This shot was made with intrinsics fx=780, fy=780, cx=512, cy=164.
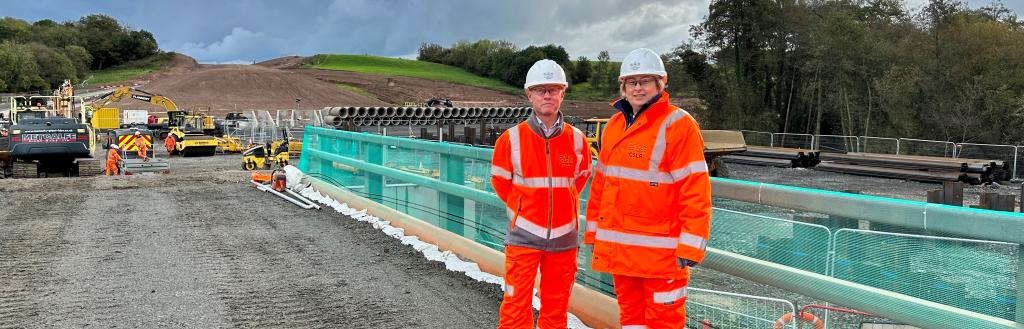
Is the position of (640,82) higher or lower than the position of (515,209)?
higher

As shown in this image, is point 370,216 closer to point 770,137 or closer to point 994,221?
point 994,221

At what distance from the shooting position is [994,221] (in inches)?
123

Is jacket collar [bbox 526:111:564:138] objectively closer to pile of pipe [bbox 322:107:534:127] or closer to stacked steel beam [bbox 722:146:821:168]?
pile of pipe [bbox 322:107:534:127]

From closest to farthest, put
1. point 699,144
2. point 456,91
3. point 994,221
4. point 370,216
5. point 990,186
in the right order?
1. point 994,221
2. point 699,144
3. point 370,216
4. point 990,186
5. point 456,91

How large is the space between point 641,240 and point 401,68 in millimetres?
118493

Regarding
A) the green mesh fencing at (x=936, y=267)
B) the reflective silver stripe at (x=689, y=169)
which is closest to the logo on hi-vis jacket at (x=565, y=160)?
the reflective silver stripe at (x=689, y=169)

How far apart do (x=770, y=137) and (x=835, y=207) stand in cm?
3272

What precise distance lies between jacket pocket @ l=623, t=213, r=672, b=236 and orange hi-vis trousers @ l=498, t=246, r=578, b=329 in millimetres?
866

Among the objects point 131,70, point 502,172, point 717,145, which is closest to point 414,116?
point 717,145

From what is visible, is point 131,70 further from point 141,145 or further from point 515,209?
point 515,209

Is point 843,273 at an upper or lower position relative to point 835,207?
lower

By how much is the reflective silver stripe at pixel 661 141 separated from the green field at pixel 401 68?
93156 mm

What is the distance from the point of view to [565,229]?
458 centimetres

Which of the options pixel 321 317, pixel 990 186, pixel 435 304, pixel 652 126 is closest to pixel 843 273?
pixel 652 126
